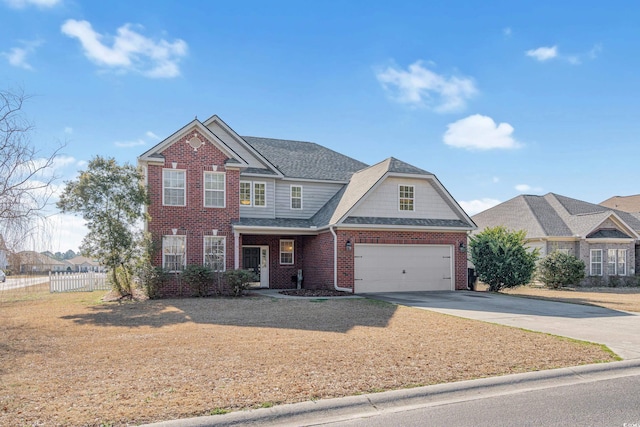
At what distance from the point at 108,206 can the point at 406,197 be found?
40.2 ft

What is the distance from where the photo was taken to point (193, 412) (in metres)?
4.96

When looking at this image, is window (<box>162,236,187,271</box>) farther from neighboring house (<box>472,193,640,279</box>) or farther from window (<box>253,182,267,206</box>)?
neighboring house (<box>472,193,640,279</box>)

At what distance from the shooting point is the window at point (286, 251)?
73.6 feet

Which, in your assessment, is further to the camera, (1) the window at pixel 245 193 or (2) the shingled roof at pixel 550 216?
(2) the shingled roof at pixel 550 216

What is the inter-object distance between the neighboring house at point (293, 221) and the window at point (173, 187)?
0.13 feet

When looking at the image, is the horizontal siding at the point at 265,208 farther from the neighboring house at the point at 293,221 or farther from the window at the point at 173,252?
the window at the point at 173,252

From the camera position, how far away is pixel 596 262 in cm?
2847

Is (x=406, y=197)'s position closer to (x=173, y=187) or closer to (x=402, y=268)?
(x=402, y=268)

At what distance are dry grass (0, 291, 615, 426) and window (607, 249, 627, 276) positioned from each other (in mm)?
21830

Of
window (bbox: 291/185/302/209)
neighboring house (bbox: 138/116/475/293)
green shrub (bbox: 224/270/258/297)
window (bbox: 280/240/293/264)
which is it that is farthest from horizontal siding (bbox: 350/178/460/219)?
green shrub (bbox: 224/270/258/297)

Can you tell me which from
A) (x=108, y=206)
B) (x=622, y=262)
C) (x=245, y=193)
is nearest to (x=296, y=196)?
(x=245, y=193)

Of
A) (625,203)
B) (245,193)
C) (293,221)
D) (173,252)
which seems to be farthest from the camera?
(625,203)

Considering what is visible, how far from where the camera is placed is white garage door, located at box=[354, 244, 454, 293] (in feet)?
63.3

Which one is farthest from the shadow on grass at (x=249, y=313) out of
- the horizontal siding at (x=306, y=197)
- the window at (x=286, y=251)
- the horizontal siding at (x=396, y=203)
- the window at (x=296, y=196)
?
the window at (x=296, y=196)
